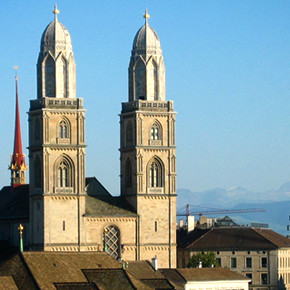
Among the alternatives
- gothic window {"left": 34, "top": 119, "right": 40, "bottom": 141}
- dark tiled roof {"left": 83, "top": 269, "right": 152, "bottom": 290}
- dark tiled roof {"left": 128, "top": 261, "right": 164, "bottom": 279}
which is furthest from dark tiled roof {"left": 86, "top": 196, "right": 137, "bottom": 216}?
dark tiled roof {"left": 83, "top": 269, "right": 152, "bottom": 290}

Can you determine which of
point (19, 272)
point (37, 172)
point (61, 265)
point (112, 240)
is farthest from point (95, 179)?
point (19, 272)

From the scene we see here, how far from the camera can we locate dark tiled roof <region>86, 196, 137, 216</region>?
419 feet

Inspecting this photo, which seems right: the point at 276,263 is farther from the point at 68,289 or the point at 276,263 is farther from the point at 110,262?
the point at 68,289

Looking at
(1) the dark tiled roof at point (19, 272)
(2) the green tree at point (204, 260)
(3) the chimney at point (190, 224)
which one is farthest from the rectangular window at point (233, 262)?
(1) the dark tiled roof at point (19, 272)

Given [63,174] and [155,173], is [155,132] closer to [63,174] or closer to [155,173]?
[155,173]

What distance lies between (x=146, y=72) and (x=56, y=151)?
1063cm

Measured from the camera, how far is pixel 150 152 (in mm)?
129375

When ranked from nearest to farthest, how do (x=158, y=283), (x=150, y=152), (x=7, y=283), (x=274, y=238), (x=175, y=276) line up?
(x=7, y=283) < (x=158, y=283) < (x=175, y=276) < (x=150, y=152) < (x=274, y=238)

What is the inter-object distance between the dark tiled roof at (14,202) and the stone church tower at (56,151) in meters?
5.80

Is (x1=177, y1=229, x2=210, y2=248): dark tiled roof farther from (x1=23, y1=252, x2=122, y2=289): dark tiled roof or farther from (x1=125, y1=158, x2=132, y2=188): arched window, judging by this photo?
(x1=23, y1=252, x2=122, y2=289): dark tiled roof

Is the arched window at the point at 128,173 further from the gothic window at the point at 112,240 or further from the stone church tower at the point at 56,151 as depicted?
the stone church tower at the point at 56,151

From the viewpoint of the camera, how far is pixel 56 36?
127 m

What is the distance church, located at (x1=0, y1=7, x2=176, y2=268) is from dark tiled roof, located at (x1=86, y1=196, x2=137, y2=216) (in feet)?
0.27

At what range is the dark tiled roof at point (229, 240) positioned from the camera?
156788 mm
